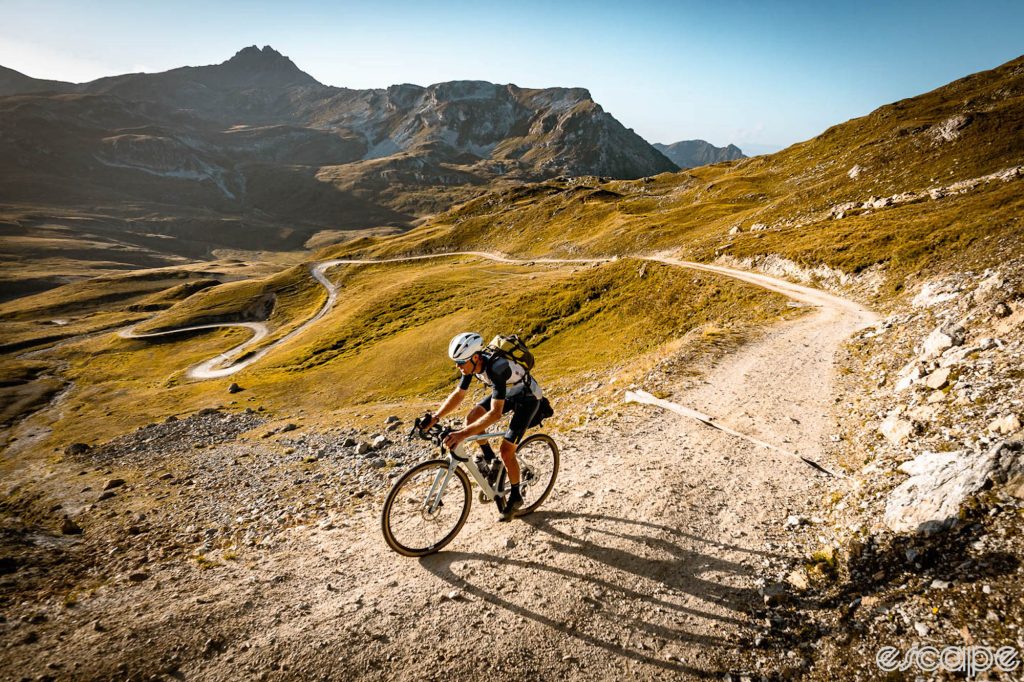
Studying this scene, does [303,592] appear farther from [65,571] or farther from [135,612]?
[65,571]

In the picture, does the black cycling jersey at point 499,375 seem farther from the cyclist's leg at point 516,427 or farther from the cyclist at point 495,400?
the cyclist's leg at point 516,427

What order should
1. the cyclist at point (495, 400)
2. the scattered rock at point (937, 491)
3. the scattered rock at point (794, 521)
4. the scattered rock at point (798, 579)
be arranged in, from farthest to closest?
the scattered rock at point (794, 521) → the cyclist at point (495, 400) → the scattered rock at point (798, 579) → the scattered rock at point (937, 491)

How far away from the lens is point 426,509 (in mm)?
10289

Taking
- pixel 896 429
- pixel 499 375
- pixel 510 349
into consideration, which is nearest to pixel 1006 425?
pixel 896 429

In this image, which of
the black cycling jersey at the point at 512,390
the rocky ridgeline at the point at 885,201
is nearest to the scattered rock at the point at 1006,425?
the black cycling jersey at the point at 512,390

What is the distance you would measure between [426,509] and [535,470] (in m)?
3.36

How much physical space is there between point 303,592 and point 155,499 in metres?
22.4

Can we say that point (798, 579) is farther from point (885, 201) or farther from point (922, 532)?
point (885, 201)

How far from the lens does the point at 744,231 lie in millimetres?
67562

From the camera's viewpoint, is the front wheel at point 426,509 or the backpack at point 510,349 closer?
the front wheel at point 426,509

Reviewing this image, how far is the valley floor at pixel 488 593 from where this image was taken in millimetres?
7516

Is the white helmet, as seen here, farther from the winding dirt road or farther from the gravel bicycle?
the winding dirt road

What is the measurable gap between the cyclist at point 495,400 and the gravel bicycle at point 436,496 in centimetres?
30

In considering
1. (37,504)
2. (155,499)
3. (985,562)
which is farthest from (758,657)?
(37,504)
